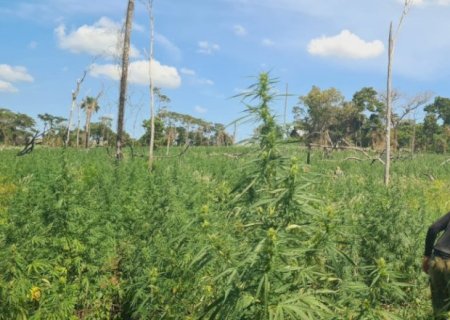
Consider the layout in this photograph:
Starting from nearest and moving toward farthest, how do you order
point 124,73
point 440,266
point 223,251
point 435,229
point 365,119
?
point 223,251 → point 440,266 → point 435,229 → point 124,73 → point 365,119

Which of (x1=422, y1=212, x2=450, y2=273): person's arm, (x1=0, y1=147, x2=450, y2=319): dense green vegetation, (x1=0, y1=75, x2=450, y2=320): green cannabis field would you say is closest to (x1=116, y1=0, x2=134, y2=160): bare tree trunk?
(x1=0, y1=75, x2=450, y2=320): green cannabis field

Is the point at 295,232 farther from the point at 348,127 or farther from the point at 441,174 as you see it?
the point at 348,127

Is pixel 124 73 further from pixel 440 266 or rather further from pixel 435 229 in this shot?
pixel 440 266

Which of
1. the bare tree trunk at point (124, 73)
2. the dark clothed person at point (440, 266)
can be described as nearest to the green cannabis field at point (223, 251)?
the dark clothed person at point (440, 266)

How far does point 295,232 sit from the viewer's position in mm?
2854

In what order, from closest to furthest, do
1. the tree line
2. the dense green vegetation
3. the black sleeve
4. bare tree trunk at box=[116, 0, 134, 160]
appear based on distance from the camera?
1. the dense green vegetation
2. the black sleeve
3. bare tree trunk at box=[116, 0, 134, 160]
4. the tree line

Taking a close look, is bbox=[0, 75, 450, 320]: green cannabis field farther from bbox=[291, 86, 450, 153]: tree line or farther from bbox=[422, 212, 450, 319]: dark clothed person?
bbox=[291, 86, 450, 153]: tree line

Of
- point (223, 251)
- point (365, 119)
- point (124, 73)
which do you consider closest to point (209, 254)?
point (223, 251)

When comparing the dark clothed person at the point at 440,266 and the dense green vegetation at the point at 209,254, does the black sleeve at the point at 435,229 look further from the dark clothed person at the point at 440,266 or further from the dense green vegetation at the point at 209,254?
the dense green vegetation at the point at 209,254

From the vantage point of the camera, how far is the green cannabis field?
8.77 feet

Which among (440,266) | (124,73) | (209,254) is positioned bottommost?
(440,266)

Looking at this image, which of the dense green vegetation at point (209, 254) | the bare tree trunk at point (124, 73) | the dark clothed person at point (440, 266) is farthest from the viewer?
the bare tree trunk at point (124, 73)

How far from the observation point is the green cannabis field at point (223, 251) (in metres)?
2.67

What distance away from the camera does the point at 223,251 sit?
283 centimetres
